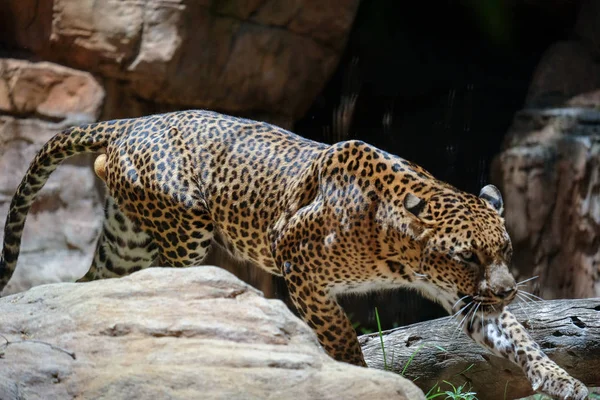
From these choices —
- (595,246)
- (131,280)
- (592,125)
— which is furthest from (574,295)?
(131,280)

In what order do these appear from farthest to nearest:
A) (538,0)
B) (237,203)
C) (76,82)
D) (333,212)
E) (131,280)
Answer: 1. (538,0)
2. (76,82)
3. (237,203)
4. (333,212)
5. (131,280)

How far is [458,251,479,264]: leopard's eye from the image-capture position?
551cm

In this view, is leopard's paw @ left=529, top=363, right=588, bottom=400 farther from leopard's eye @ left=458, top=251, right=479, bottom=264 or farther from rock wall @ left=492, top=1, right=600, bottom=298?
rock wall @ left=492, top=1, right=600, bottom=298

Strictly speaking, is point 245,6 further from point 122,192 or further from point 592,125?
point 592,125

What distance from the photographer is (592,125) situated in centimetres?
947

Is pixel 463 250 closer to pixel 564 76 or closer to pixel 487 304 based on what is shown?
pixel 487 304

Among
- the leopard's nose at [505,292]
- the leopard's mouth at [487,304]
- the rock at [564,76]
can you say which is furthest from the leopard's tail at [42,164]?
the rock at [564,76]

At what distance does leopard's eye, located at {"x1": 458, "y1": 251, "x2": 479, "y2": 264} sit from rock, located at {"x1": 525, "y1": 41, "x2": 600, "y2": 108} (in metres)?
4.76

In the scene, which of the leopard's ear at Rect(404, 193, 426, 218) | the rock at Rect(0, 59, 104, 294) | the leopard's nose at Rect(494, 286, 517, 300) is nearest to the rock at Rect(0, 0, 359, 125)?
the rock at Rect(0, 59, 104, 294)

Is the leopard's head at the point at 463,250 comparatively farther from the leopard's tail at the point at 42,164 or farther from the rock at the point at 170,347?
the leopard's tail at the point at 42,164

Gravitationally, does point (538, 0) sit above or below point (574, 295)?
above

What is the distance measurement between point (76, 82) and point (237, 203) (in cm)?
321

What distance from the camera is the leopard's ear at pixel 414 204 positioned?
5766mm

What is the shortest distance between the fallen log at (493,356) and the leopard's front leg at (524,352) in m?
0.35
